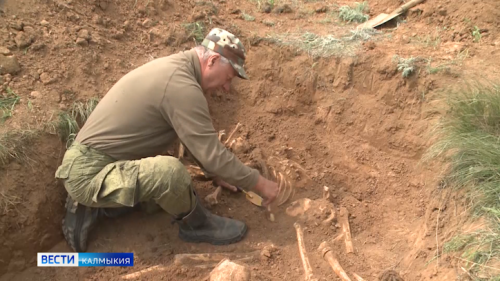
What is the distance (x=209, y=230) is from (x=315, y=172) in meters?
1.20

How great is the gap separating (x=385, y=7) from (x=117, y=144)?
4.22m

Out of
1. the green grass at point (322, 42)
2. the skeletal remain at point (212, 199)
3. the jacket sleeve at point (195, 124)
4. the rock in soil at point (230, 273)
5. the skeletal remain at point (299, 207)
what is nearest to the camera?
the rock in soil at point (230, 273)

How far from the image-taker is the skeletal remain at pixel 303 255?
119 inches

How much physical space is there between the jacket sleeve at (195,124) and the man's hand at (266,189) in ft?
0.93

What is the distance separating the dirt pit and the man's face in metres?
1.04

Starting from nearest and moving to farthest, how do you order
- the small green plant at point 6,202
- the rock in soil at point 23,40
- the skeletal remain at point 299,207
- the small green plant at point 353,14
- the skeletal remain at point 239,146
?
the small green plant at point 6,202 → the skeletal remain at point 299,207 → the rock in soil at point 23,40 → the skeletal remain at point 239,146 → the small green plant at point 353,14

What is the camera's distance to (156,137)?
3.19 metres

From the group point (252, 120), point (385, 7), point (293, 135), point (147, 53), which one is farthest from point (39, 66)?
point (385, 7)

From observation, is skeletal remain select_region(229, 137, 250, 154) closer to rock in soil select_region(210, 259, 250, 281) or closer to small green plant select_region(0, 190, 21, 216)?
rock in soil select_region(210, 259, 250, 281)

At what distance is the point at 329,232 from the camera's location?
3479 millimetres

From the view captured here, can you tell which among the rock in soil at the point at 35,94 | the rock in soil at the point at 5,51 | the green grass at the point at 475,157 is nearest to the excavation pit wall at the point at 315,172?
the green grass at the point at 475,157

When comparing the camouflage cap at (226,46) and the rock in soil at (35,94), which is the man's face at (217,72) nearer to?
the camouflage cap at (226,46)

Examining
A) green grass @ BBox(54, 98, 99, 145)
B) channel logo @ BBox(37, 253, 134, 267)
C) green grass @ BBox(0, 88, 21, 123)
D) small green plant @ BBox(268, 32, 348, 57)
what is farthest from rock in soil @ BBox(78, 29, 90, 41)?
channel logo @ BBox(37, 253, 134, 267)

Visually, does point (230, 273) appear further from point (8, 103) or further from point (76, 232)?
point (8, 103)
